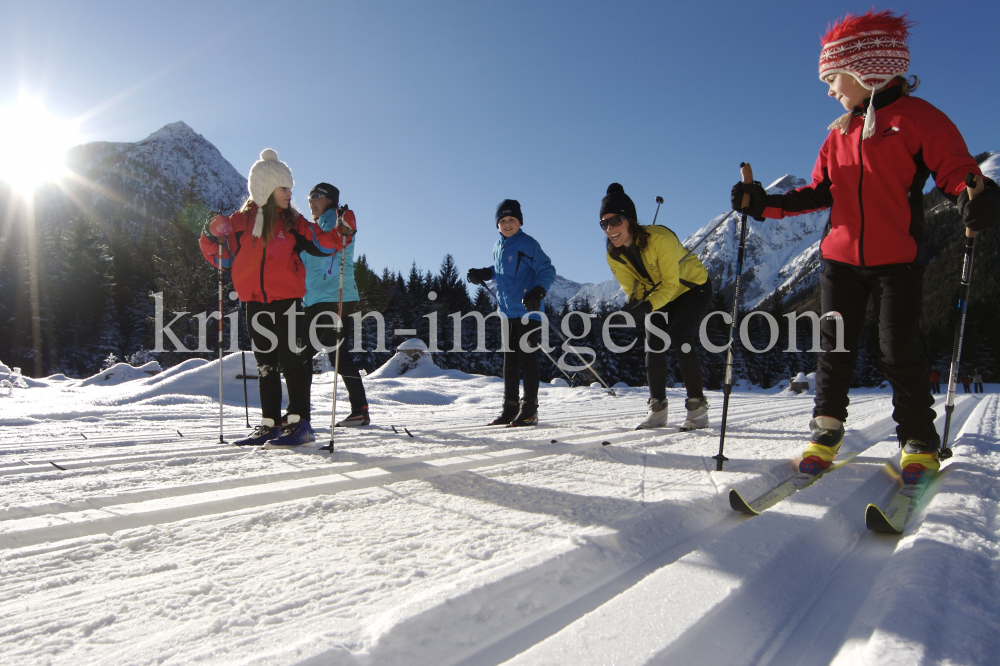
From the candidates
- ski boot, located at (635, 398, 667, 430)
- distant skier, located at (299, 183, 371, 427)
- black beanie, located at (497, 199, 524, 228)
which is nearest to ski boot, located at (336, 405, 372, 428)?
distant skier, located at (299, 183, 371, 427)

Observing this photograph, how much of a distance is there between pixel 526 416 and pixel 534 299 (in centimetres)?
98

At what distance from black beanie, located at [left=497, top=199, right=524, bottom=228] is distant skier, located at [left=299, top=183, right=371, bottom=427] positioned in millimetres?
1327

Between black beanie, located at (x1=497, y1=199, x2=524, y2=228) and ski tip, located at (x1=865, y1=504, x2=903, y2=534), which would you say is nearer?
ski tip, located at (x1=865, y1=504, x2=903, y2=534)

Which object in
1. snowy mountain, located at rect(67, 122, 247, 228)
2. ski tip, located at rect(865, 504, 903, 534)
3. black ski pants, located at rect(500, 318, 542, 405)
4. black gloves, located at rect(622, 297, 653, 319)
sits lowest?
ski tip, located at rect(865, 504, 903, 534)

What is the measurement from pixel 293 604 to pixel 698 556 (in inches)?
33.2

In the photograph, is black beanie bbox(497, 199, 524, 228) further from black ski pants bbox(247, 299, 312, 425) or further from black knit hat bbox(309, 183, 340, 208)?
black ski pants bbox(247, 299, 312, 425)

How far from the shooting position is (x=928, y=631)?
81cm

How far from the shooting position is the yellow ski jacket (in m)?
3.58

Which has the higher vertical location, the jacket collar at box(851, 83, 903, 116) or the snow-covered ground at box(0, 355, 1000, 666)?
the jacket collar at box(851, 83, 903, 116)

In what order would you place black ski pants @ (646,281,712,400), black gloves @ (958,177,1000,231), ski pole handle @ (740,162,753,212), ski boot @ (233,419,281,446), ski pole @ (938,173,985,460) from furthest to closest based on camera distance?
black ski pants @ (646,281,712,400)
ski boot @ (233,419,281,446)
ski pole handle @ (740,162,753,212)
ski pole @ (938,173,985,460)
black gloves @ (958,177,1000,231)

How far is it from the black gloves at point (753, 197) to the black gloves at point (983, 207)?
76 cm

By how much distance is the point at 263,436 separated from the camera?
3068 millimetres

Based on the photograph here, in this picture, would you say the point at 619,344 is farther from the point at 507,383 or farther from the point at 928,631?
the point at 928,631

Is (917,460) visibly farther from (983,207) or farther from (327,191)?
(327,191)
